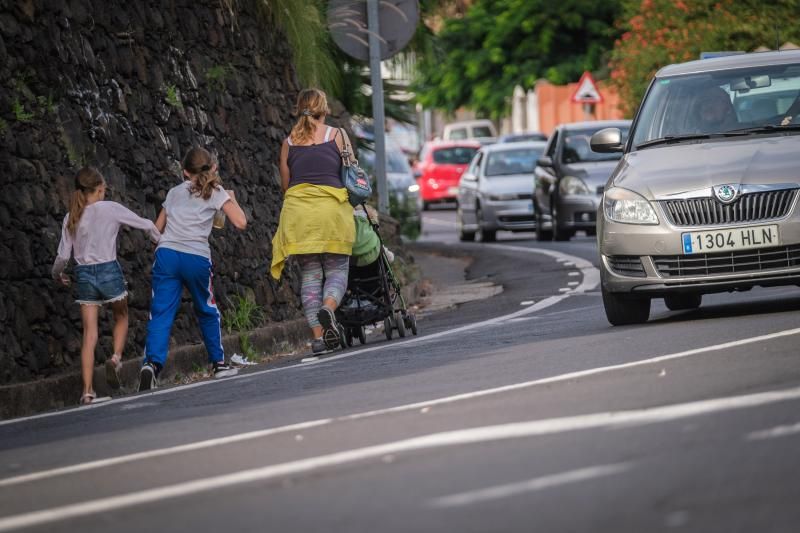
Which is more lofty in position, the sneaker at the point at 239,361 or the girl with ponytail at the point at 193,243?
the girl with ponytail at the point at 193,243

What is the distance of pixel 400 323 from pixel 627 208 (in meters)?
2.35

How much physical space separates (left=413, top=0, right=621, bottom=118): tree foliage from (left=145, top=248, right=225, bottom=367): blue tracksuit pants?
1780 inches

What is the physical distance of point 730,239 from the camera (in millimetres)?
11312

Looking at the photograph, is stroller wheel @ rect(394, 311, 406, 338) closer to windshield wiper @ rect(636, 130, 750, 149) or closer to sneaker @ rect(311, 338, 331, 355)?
sneaker @ rect(311, 338, 331, 355)

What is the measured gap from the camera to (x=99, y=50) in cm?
1369

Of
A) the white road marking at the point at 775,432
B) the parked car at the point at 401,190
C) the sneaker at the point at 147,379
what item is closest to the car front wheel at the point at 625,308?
the sneaker at the point at 147,379

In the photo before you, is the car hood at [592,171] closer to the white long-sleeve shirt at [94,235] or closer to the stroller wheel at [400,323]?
the stroller wheel at [400,323]

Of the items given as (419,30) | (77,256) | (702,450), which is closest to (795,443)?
(702,450)

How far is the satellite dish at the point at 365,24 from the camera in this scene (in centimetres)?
1900

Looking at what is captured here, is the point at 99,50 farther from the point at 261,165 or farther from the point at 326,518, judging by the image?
the point at 326,518

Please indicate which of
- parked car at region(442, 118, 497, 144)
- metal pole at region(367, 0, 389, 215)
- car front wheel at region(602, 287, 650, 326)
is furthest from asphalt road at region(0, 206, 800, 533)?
parked car at region(442, 118, 497, 144)

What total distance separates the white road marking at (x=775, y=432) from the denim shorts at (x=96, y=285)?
19.8 ft

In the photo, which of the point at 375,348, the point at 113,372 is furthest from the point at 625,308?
the point at 113,372

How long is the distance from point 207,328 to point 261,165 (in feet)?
13.0
